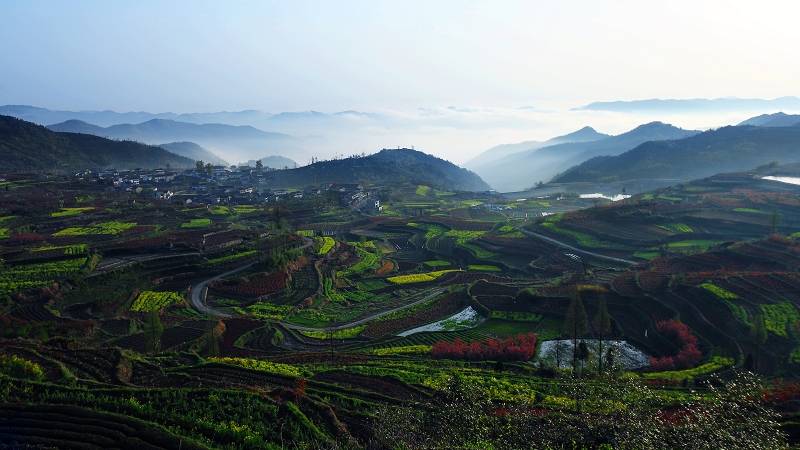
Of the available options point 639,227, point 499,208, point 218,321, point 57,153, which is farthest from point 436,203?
point 57,153

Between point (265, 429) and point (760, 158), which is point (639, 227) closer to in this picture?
point (265, 429)

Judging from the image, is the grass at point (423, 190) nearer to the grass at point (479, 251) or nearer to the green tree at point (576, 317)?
the grass at point (479, 251)

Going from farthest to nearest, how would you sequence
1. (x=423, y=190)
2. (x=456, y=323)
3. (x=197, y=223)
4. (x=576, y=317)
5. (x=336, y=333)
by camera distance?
(x=423, y=190)
(x=197, y=223)
(x=456, y=323)
(x=336, y=333)
(x=576, y=317)

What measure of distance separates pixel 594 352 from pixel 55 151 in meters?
149

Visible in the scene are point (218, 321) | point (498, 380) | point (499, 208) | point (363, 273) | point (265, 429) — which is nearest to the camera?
point (265, 429)

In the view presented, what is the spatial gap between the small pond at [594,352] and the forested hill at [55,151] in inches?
5203

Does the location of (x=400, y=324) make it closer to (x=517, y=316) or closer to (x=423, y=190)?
(x=517, y=316)

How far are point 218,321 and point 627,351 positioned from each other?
27.4 meters

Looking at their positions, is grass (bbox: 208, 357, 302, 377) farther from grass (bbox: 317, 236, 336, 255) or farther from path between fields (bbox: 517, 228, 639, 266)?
path between fields (bbox: 517, 228, 639, 266)

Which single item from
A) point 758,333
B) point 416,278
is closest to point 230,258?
point 416,278

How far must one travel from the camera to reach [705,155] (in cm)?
12238

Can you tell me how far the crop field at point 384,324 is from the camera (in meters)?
14.7

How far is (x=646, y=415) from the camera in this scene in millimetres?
12406

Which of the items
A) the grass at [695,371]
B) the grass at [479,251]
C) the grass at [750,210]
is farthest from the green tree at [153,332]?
the grass at [750,210]
